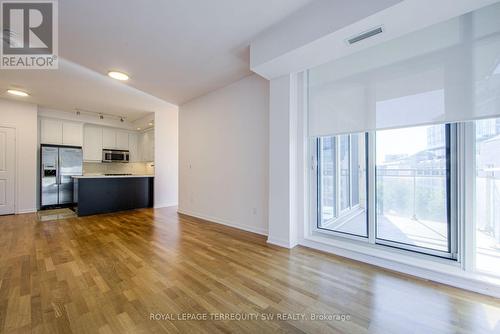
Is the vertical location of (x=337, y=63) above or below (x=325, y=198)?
above

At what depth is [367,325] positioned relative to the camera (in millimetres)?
1418

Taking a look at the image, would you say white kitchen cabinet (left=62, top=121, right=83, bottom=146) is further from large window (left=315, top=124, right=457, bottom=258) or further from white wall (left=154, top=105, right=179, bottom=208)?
large window (left=315, top=124, right=457, bottom=258)

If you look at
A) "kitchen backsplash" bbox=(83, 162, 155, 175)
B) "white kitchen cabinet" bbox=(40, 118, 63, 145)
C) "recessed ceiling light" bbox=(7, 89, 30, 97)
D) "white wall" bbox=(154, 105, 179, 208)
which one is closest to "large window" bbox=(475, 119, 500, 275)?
"white wall" bbox=(154, 105, 179, 208)

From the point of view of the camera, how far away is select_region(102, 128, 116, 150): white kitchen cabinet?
6.71 m

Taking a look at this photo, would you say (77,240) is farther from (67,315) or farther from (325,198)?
(325,198)

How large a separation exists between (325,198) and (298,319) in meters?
1.91

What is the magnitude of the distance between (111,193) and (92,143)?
101 inches

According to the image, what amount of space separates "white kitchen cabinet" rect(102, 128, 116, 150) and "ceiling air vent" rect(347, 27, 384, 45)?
740 cm

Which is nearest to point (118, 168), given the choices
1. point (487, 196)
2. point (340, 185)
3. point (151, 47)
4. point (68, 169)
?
point (68, 169)

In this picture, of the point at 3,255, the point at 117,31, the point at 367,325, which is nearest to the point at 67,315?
the point at 3,255

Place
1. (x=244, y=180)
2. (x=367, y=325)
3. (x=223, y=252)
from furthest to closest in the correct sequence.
→ (x=244, y=180), (x=223, y=252), (x=367, y=325)

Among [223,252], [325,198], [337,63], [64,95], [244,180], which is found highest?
[64,95]

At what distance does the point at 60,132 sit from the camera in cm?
587

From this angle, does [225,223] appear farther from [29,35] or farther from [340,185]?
[29,35]
